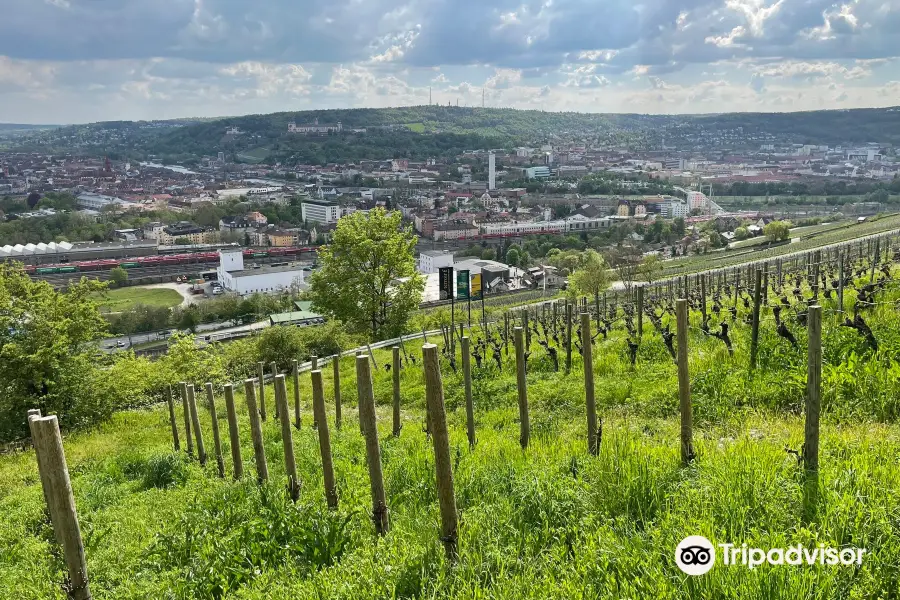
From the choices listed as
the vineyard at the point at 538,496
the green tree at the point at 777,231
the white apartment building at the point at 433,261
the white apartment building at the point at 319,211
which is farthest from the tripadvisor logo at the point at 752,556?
the white apartment building at the point at 319,211

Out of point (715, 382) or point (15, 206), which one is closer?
point (715, 382)

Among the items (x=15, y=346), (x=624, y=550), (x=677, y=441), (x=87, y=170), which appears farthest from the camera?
(x=87, y=170)

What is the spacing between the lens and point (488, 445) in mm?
5625

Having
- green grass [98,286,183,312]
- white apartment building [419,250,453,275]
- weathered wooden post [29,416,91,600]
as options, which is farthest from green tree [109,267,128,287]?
weathered wooden post [29,416,91,600]

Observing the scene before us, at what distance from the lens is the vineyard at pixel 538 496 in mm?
3023

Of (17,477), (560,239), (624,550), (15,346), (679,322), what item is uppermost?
(679,322)

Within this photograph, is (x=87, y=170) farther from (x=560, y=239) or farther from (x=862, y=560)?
(x=862, y=560)

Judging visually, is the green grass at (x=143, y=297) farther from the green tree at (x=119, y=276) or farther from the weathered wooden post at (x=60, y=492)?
the weathered wooden post at (x=60, y=492)

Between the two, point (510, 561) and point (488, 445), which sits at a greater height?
point (510, 561)

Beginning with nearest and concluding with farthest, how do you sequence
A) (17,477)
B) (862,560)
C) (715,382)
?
1. (862,560)
2. (715,382)
3. (17,477)

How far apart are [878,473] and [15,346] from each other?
42.8 feet

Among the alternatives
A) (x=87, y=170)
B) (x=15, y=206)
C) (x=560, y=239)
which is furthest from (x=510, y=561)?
(x=87, y=170)

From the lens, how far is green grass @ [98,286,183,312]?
6275 centimetres

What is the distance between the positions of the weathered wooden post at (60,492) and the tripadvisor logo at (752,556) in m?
3.07
